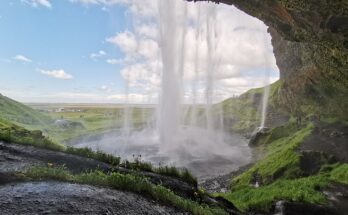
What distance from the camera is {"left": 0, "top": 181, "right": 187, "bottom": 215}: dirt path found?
10047 mm

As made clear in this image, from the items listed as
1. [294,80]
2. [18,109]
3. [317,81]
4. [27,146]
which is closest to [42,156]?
[27,146]

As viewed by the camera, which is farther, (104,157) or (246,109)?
(246,109)

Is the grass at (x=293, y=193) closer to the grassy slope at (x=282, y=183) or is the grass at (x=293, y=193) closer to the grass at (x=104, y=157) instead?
the grassy slope at (x=282, y=183)

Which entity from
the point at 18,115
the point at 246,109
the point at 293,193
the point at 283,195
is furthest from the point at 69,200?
the point at 18,115

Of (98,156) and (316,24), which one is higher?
(316,24)

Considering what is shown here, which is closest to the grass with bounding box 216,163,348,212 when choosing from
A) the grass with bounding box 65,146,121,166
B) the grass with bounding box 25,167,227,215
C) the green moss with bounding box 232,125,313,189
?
the green moss with bounding box 232,125,313,189

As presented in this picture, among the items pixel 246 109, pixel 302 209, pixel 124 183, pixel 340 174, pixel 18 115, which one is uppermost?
pixel 246 109

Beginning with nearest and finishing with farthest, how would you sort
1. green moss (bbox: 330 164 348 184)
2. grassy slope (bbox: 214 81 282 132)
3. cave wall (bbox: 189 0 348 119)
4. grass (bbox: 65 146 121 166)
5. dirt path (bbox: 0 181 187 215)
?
dirt path (bbox: 0 181 187 215) → grass (bbox: 65 146 121 166) → cave wall (bbox: 189 0 348 119) → green moss (bbox: 330 164 348 184) → grassy slope (bbox: 214 81 282 132)

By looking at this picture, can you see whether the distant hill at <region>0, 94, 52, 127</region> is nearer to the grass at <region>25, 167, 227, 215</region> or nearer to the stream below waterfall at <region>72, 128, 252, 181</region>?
the stream below waterfall at <region>72, 128, 252, 181</region>

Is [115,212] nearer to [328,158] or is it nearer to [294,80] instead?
[328,158]

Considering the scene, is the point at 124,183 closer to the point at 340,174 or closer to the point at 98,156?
the point at 98,156

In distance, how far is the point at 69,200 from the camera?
424 inches

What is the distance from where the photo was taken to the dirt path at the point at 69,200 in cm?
1005

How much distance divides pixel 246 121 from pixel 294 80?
79.8 m
